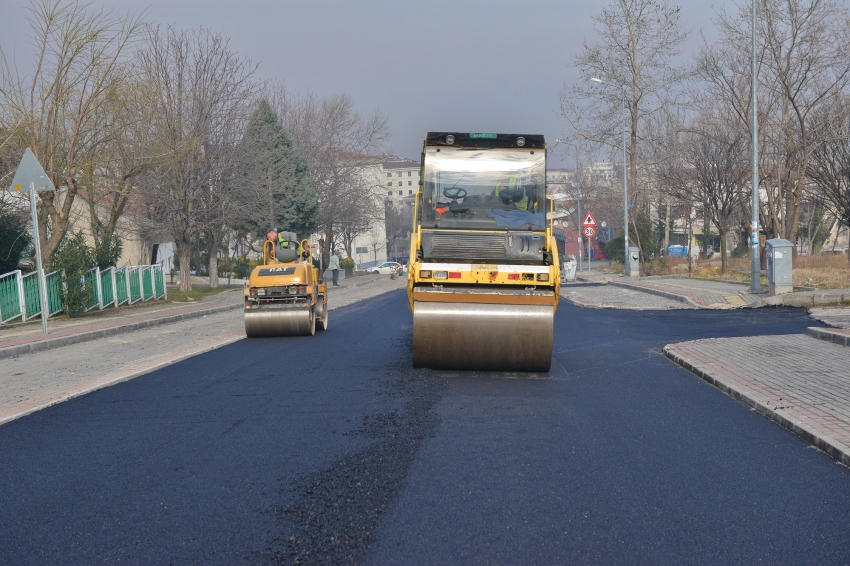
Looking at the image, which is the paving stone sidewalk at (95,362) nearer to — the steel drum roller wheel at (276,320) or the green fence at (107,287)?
the steel drum roller wheel at (276,320)

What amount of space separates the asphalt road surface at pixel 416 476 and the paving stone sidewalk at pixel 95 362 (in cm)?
67

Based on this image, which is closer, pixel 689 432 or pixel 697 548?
pixel 697 548

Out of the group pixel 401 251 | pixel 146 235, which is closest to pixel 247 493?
pixel 146 235

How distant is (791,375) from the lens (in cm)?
907

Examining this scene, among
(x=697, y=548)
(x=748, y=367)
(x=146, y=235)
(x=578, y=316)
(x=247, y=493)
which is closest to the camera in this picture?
(x=697, y=548)

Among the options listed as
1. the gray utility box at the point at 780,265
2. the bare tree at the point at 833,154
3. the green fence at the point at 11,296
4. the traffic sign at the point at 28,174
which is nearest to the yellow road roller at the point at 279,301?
the traffic sign at the point at 28,174

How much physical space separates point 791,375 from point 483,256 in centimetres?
376

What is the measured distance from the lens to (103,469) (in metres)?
5.75

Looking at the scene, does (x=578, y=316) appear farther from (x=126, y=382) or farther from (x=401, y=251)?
(x=401, y=251)

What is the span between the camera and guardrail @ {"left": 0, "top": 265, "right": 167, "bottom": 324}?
739 inches

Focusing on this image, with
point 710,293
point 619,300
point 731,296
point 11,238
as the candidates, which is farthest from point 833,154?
point 11,238

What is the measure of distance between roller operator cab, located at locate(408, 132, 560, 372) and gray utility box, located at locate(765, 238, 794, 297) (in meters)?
11.3

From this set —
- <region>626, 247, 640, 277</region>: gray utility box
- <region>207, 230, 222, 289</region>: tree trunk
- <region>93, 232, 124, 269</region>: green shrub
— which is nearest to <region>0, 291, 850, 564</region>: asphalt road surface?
<region>93, 232, 124, 269</region>: green shrub

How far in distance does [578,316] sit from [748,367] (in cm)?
900
